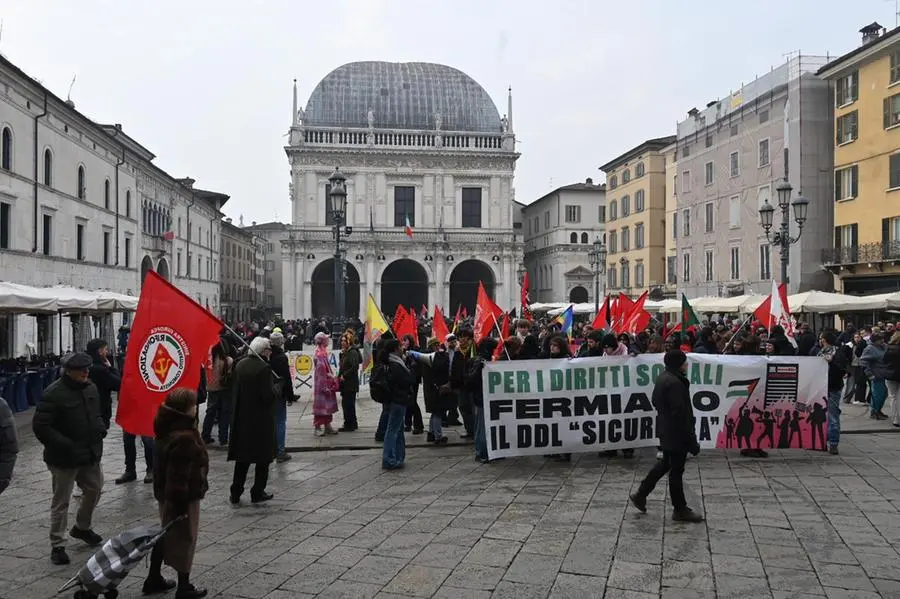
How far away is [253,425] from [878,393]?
11594 mm

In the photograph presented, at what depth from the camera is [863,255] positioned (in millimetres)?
31438

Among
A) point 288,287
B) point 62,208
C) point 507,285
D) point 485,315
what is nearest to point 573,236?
point 507,285

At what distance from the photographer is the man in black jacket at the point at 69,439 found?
21.8 feet

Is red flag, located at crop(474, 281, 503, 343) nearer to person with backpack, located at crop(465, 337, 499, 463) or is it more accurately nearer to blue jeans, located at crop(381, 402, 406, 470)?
person with backpack, located at crop(465, 337, 499, 463)

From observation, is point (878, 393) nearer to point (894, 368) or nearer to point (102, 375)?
point (894, 368)

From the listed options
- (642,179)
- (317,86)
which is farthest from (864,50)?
(317,86)

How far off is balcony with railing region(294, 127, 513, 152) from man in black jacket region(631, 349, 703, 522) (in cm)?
5596

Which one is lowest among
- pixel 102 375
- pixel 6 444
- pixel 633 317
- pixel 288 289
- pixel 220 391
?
pixel 220 391

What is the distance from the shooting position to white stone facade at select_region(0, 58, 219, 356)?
91.2 feet

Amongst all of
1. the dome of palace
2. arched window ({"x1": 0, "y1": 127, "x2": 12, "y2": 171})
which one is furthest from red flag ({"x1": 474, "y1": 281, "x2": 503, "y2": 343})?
the dome of palace

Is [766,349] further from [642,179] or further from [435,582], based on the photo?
[642,179]

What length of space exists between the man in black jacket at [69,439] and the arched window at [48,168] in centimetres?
2791

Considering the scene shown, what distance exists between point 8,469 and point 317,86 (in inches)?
2427

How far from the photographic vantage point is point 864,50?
3116 centimetres
